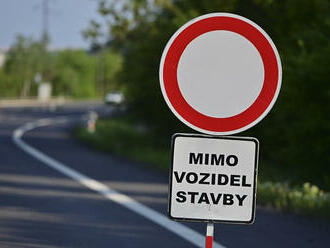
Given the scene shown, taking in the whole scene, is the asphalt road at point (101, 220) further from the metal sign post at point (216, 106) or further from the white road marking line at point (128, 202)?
the metal sign post at point (216, 106)

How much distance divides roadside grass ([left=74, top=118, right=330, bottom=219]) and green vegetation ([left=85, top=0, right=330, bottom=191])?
0.67 m

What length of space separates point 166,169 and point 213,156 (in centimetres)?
1436

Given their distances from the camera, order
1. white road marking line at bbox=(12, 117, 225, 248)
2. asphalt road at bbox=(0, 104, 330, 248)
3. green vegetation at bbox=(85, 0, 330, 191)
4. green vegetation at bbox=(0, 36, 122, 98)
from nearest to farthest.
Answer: asphalt road at bbox=(0, 104, 330, 248) < white road marking line at bbox=(12, 117, 225, 248) < green vegetation at bbox=(85, 0, 330, 191) < green vegetation at bbox=(0, 36, 122, 98)

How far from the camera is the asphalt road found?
8.91m

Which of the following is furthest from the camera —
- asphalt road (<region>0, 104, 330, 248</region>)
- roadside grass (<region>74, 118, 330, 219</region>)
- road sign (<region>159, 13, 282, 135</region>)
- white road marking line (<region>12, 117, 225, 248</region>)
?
roadside grass (<region>74, 118, 330, 219</region>)

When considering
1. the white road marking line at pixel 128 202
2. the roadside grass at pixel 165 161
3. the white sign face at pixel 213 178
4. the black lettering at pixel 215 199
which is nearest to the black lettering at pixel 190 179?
the white sign face at pixel 213 178

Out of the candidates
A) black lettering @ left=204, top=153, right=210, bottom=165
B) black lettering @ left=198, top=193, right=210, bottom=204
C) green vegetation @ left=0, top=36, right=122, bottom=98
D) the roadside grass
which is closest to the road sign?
black lettering @ left=204, top=153, right=210, bottom=165

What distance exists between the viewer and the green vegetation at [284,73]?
15.5m

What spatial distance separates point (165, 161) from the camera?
67.0ft

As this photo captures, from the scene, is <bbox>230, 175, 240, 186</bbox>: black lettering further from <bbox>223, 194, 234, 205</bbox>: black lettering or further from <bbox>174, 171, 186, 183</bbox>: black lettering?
<bbox>174, 171, 186, 183</bbox>: black lettering

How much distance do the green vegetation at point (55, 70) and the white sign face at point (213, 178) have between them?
97.2 metres

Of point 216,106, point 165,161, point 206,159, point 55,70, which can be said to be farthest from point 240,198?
point 55,70

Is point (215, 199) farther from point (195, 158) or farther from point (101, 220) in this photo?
point (101, 220)

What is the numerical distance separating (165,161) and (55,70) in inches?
4071
